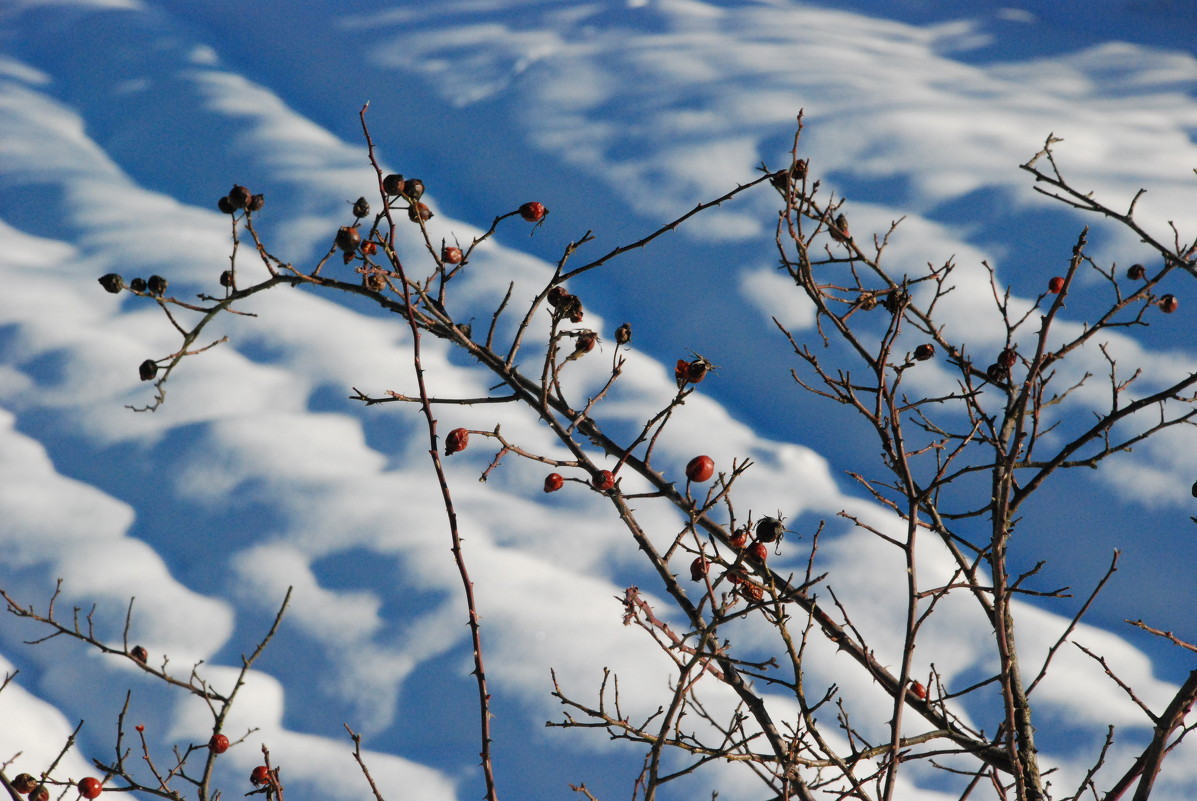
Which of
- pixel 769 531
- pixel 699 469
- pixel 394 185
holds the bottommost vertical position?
pixel 769 531

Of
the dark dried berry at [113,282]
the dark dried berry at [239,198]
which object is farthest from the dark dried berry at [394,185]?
the dark dried berry at [113,282]

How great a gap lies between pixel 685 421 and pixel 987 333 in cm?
145

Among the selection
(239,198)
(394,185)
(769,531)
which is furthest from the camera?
(239,198)

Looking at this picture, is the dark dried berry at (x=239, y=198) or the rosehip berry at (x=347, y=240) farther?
the dark dried berry at (x=239, y=198)

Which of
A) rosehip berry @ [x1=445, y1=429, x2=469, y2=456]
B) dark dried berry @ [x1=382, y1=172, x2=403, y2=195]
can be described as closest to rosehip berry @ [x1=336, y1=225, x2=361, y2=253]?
dark dried berry @ [x1=382, y1=172, x2=403, y2=195]

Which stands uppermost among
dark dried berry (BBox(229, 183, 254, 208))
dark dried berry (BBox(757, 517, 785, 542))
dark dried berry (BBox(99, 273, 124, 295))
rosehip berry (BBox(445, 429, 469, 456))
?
dark dried berry (BBox(229, 183, 254, 208))

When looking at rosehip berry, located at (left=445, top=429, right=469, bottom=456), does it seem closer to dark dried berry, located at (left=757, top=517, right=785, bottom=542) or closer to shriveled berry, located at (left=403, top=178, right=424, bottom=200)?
shriveled berry, located at (left=403, top=178, right=424, bottom=200)

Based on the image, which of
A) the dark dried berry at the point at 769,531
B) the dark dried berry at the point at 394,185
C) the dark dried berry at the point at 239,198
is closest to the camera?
the dark dried berry at the point at 769,531

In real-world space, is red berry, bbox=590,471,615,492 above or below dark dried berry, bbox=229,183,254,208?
below

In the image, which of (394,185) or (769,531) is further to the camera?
(394,185)

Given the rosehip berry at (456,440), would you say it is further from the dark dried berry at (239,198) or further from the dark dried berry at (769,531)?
the dark dried berry at (239,198)

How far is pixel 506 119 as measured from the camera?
17.3 feet

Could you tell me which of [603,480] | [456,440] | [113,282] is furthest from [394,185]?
[113,282]

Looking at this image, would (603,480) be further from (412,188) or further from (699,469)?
(412,188)
